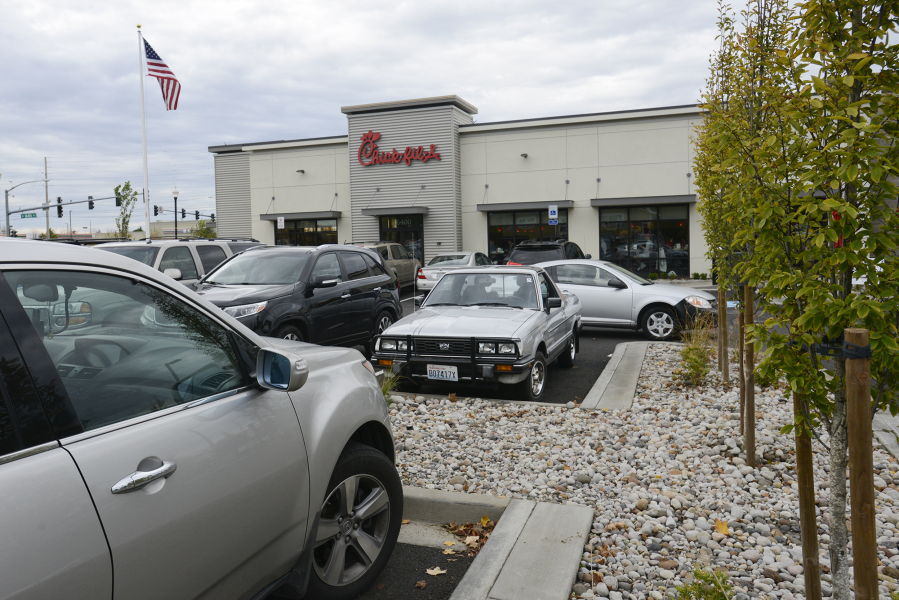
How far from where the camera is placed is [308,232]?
3353cm

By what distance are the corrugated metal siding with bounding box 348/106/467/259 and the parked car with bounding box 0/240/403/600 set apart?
27237 millimetres

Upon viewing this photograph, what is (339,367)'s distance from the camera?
345 cm

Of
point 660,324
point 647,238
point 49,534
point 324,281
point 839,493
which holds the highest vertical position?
point 647,238

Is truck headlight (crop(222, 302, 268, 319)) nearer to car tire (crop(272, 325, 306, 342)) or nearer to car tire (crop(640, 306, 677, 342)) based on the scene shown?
car tire (crop(272, 325, 306, 342))

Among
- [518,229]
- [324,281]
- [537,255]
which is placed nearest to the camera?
[324,281]

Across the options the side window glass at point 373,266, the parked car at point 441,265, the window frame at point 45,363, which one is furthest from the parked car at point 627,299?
the window frame at point 45,363

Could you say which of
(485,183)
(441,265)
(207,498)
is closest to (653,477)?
(207,498)

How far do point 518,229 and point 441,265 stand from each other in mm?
9709

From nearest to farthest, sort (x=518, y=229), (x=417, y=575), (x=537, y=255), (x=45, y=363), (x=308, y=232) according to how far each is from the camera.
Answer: (x=45, y=363), (x=417, y=575), (x=537, y=255), (x=518, y=229), (x=308, y=232)

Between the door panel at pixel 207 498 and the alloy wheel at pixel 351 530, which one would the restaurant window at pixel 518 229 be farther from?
the door panel at pixel 207 498

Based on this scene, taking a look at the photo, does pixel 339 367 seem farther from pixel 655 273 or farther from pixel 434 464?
pixel 655 273

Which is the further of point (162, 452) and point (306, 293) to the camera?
point (306, 293)

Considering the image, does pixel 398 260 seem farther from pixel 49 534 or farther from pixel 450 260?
pixel 49 534

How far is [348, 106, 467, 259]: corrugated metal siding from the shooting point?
98.8 ft
